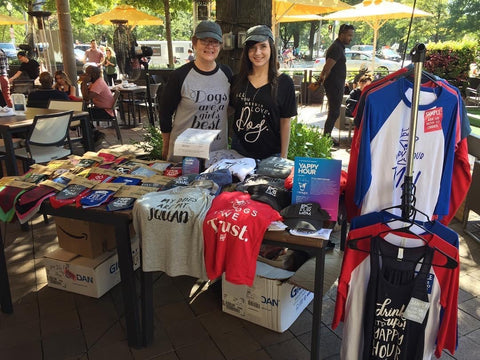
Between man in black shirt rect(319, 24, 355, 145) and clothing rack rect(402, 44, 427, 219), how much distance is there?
4636 millimetres

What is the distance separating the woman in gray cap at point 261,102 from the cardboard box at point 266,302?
37.5 inches

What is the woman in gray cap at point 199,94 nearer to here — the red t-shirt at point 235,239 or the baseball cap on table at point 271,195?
the baseball cap on table at point 271,195

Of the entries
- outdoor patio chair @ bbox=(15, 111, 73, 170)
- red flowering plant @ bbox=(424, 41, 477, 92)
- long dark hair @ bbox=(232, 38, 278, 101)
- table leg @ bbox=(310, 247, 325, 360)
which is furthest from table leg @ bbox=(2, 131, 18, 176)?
red flowering plant @ bbox=(424, 41, 477, 92)

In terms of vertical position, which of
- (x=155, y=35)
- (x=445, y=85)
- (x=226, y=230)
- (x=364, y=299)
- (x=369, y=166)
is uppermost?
(x=155, y=35)

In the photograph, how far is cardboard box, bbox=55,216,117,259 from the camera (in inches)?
107

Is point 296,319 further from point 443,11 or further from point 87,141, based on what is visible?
point 443,11

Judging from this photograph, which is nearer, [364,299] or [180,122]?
[364,299]

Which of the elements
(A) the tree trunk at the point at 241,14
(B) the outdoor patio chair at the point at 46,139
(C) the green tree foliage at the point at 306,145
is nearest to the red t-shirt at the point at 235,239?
(C) the green tree foliage at the point at 306,145

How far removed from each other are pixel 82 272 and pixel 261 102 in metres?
1.72

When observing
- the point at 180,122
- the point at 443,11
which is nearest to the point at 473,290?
the point at 180,122

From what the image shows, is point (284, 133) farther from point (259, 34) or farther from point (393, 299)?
point (393, 299)

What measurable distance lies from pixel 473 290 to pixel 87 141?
14.6 feet

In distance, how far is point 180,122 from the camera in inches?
117

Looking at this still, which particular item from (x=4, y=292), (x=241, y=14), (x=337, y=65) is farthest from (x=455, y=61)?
(x=4, y=292)
